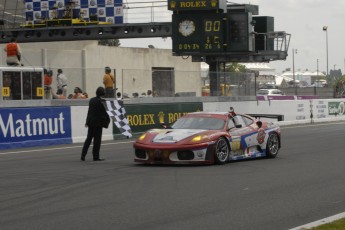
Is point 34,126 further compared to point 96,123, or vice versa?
point 34,126

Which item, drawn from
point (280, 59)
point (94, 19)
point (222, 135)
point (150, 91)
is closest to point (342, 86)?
point (280, 59)

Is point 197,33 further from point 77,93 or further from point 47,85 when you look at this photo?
point 47,85

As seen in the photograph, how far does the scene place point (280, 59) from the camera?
37000mm

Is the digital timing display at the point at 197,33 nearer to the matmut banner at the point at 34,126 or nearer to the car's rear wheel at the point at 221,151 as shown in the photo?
the matmut banner at the point at 34,126

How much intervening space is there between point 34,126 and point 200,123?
724cm

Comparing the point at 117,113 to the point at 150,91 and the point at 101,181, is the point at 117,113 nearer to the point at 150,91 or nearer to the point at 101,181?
the point at 150,91

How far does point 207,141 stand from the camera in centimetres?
1443

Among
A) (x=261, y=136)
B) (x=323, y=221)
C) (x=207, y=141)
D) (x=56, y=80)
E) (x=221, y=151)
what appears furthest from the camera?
(x=56, y=80)

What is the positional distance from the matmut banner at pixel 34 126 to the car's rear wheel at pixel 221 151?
7.61 m

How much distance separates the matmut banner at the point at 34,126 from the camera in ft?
66.4

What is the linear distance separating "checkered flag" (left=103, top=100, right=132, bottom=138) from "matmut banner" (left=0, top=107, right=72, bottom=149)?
57.1 inches

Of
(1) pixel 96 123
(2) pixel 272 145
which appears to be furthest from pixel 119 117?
(2) pixel 272 145

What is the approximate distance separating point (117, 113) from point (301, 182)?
483 inches

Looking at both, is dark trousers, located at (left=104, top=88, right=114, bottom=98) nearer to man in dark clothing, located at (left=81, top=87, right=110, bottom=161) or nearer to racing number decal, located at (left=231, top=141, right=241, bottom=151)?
man in dark clothing, located at (left=81, top=87, right=110, bottom=161)
